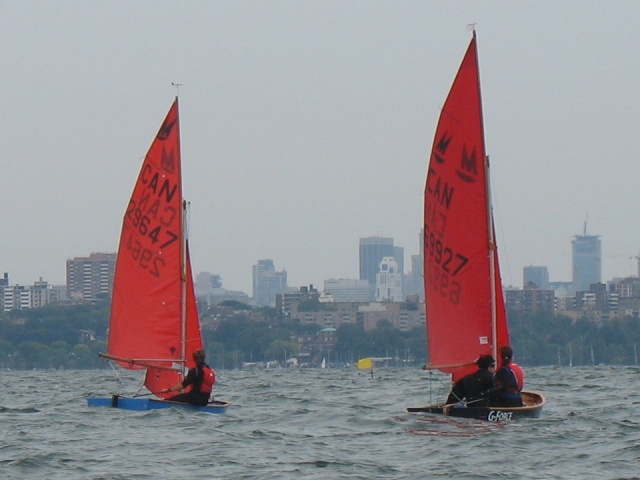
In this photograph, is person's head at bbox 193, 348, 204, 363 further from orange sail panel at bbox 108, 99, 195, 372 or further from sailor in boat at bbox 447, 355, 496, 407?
sailor in boat at bbox 447, 355, 496, 407

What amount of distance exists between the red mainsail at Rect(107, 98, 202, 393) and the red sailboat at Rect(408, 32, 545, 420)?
631 cm

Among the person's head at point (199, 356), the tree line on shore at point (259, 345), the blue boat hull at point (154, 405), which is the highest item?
the tree line on shore at point (259, 345)

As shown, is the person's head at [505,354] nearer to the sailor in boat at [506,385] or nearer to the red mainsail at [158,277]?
the sailor in boat at [506,385]

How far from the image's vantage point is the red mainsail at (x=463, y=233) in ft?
94.2

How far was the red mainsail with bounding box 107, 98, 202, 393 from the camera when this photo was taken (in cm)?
3388

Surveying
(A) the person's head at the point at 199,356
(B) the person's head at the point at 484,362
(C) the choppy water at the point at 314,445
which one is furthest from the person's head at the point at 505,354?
(A) the person's head at the point at 199,356

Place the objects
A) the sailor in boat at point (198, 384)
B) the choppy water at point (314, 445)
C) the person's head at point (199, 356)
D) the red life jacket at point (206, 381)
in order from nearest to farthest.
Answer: the choppy water at point (314, 445) < the person's head at point (199, 356) < the sailor in boat at point (198, 384) < the red life jacket at point (206, 381)

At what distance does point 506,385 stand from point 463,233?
271 cm

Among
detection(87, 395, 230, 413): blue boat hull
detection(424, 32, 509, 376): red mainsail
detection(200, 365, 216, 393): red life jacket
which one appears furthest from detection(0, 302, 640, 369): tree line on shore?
detection(424, 32, 509, 376): red mainsail

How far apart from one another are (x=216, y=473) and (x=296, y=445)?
159 inches

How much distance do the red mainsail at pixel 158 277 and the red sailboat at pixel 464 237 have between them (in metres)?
6.31

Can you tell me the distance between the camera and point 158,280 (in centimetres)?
3425

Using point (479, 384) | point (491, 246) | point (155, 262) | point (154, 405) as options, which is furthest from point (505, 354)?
point (155, 262)

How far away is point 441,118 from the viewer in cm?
2903
